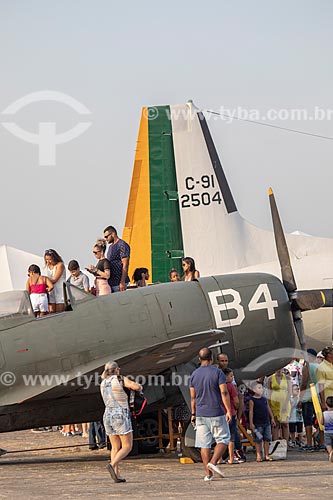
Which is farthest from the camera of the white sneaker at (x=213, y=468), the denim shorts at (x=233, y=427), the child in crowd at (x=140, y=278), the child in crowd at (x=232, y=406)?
the child in crowd at (x=140, y=278)

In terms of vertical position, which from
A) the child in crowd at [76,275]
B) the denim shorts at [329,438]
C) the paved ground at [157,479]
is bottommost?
the paved ground at [157,479]

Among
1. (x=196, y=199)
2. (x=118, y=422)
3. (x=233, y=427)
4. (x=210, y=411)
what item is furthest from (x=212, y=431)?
(x=196, y=199)

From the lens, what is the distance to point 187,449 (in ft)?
38.9

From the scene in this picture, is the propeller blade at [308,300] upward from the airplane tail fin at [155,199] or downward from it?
downward

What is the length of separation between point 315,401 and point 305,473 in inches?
118

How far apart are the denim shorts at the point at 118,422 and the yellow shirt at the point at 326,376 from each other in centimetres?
391

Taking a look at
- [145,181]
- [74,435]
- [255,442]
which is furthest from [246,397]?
[145,181]

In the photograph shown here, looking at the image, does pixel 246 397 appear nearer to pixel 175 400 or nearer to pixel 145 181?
pixel 175 400

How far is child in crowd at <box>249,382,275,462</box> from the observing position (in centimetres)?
1197

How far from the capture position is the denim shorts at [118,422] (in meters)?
9.94

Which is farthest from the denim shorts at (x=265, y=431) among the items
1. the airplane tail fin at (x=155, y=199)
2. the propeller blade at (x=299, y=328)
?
the airplane tail fin at (x=155, y=199)

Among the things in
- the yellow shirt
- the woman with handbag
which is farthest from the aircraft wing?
the yellow shirt

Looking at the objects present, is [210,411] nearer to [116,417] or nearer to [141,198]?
[116,417]

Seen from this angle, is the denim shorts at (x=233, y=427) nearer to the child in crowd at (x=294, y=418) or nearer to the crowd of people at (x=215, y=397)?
the crowd of people at (x=215, y=397)
